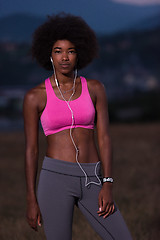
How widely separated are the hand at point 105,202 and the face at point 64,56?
903 mm

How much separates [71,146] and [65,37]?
820mm

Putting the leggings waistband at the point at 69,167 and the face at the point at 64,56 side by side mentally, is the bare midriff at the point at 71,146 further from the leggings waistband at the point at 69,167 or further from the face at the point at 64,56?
the face at the point at 64,56

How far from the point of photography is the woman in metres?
2.88

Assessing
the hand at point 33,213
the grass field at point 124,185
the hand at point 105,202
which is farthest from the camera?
the grass field at point 124,185

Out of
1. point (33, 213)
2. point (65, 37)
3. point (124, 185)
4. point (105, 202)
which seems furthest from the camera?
point (124, 185)

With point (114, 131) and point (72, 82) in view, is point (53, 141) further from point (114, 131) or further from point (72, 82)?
point (114, 131)

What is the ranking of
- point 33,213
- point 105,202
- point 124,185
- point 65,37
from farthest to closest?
1. point 124,185
2. point 65,37
3. point 33,213
4. point 105,202

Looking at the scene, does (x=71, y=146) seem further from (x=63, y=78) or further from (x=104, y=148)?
(x=63, y=78)

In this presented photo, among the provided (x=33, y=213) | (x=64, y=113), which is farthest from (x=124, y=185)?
(x=64, y=113)

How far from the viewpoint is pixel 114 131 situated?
66.5 feet

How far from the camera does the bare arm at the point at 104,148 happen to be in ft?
9.37

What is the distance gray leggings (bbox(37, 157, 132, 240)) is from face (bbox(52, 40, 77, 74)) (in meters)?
0.69

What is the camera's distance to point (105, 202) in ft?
9.34

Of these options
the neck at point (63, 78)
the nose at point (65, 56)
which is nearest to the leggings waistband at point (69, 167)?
the neck at point (63, 78)
